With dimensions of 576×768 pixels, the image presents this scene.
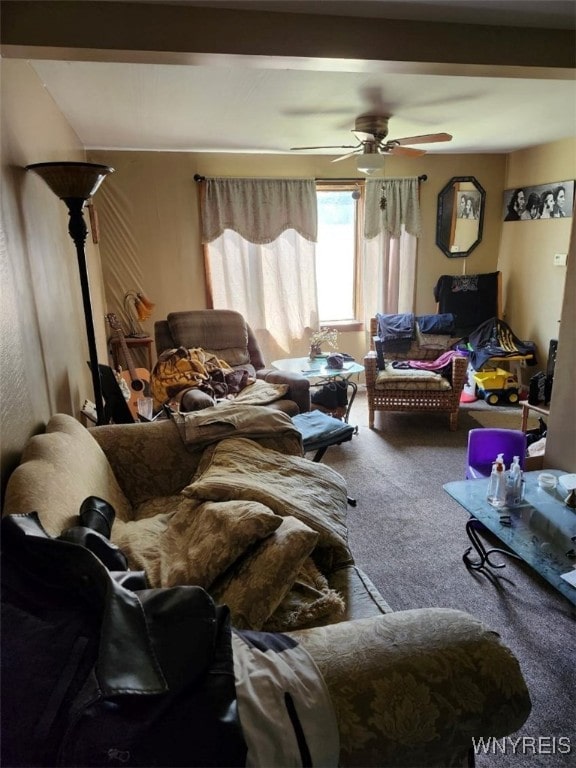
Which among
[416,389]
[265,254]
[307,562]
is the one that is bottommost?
[416,389]

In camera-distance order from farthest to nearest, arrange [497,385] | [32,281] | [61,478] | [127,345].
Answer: [497,385] < [127,345] < [32,281] < [61,478]

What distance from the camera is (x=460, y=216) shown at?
5004mm

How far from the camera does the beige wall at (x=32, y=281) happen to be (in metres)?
1.47

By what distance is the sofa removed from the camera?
→ 2.80 feet

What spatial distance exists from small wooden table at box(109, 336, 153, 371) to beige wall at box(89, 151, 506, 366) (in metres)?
0.33

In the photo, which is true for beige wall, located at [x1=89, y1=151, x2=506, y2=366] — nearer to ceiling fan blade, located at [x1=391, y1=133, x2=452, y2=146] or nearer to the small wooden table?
the small wooden table

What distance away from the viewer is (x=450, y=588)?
2.07 m

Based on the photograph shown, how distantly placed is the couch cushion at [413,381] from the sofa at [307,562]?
195cm

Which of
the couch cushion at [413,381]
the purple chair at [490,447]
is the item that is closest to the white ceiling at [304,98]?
the purple chair at [490,447]

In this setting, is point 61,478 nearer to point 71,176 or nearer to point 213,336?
point 71,176

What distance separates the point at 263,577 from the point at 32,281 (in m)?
1.38

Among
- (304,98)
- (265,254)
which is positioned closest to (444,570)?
(304,98)

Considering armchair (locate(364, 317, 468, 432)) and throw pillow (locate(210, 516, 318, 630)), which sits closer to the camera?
throw pillow (locate(210, 516, 318, 630))

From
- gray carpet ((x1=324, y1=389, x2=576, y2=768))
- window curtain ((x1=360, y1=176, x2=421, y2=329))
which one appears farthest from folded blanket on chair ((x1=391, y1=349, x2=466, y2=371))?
window curtain ((x1=360, y1=176, x2=421, y2=329))
